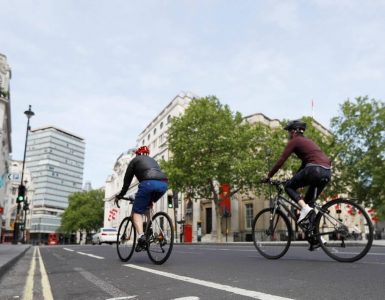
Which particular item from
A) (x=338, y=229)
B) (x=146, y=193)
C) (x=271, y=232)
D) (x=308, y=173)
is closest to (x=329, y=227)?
(x=338, y=229)

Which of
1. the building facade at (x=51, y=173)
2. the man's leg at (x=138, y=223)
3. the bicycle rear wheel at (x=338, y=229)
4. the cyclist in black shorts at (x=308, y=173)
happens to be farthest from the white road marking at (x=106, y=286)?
the building facade at (x=51, y=173)

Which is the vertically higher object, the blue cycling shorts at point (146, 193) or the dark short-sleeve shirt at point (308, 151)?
the dark short-sleeve shirt at point (308, 151)

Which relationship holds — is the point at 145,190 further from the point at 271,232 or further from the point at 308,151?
the point at 308,151

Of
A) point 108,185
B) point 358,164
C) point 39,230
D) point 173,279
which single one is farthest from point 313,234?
point 39,230

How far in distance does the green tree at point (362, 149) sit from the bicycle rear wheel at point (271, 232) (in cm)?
2907

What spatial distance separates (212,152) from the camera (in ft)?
113

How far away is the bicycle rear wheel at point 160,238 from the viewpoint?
5871 mm

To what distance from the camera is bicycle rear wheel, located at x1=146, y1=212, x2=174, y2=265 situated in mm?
5871

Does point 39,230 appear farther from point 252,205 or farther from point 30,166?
point 252,205

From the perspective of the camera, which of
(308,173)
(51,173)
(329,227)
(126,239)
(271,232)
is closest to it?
(308,173)

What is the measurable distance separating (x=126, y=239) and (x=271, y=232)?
2455 millimetres

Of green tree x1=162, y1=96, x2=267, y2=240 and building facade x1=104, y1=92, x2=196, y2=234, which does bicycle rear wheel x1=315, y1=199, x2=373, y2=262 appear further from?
building facade x1=104, y1=92, x2=196, y2=234

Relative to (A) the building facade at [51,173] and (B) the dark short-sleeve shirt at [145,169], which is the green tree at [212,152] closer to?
(B) the dark short-sleeve shirt at [145,169]

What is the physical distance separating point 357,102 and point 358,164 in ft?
19.4
